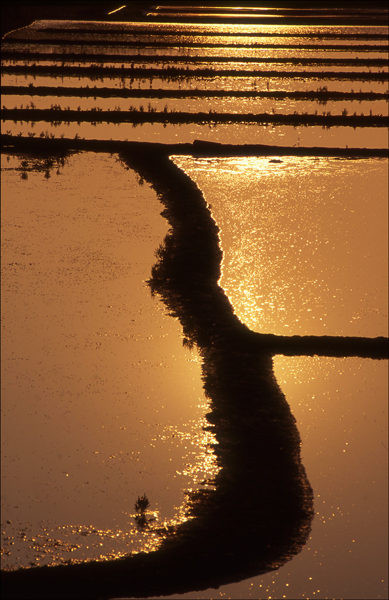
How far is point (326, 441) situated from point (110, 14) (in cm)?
1286

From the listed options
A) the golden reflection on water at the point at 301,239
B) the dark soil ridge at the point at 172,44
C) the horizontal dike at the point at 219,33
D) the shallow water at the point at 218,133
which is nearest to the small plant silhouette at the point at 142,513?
the golden reflection on water at the point at 301,239

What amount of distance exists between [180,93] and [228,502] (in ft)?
18.4

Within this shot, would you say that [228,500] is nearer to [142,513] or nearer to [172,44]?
[142,513]

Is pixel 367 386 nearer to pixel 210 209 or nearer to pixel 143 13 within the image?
pixel 210 209

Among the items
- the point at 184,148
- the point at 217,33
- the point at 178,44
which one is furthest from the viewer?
the point at 217,33

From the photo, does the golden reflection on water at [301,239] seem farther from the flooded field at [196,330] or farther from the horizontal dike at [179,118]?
the horizontal dike at [179,118]

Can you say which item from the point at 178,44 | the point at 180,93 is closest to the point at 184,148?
the point at 180,93

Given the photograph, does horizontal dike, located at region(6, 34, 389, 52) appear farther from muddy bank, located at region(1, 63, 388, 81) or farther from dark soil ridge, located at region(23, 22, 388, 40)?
muddy bank, located at region(1, 63, 388, 81)

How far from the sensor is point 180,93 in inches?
287

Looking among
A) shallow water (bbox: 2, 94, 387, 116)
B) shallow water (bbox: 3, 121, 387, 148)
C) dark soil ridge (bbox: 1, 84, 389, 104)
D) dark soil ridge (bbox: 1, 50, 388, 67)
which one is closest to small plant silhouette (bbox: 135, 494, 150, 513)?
shallow water (bbox: 3, 121, 387, 148)

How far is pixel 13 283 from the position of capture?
3.31 metres

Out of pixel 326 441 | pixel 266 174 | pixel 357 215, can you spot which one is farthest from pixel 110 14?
pixel 326 441

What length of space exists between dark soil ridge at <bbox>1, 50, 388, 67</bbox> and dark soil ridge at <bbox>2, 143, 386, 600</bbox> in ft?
20.1

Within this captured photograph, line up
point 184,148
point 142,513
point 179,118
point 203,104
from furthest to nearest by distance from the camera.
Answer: point 203,104 < point 179,118 < point 184,148 < point 142,513
